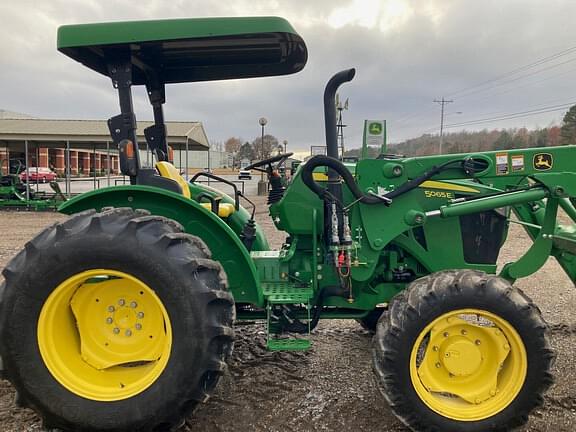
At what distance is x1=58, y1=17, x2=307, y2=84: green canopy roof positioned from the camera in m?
2.43

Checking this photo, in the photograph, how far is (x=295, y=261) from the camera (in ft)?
10.5

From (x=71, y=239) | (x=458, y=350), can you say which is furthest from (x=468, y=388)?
(x=71, y=239)

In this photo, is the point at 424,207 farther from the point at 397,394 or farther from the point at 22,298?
the point at 22,298

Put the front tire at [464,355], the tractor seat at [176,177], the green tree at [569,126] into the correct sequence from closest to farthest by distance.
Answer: the front tire at [464,355], the tractor seat at [176,177], the green tree at [569,126]

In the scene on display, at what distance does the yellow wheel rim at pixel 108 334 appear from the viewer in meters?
2.37

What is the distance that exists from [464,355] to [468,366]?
0.22 feet

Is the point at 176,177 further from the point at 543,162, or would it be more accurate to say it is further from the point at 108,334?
the point at 543,162

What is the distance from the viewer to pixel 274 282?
3.22m

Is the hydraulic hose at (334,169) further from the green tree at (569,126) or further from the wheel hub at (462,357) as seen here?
the green tree at (569,126)

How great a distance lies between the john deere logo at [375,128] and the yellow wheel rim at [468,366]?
1.74 metres

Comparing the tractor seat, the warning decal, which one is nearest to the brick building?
the tractor seat

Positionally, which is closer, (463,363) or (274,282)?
(463,363)

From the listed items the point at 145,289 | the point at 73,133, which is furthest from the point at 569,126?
the point at 145,289

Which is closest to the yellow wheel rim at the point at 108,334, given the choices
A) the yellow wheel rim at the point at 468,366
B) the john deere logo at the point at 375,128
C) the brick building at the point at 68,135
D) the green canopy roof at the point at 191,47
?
the green canopy roof at the point at 191,47
